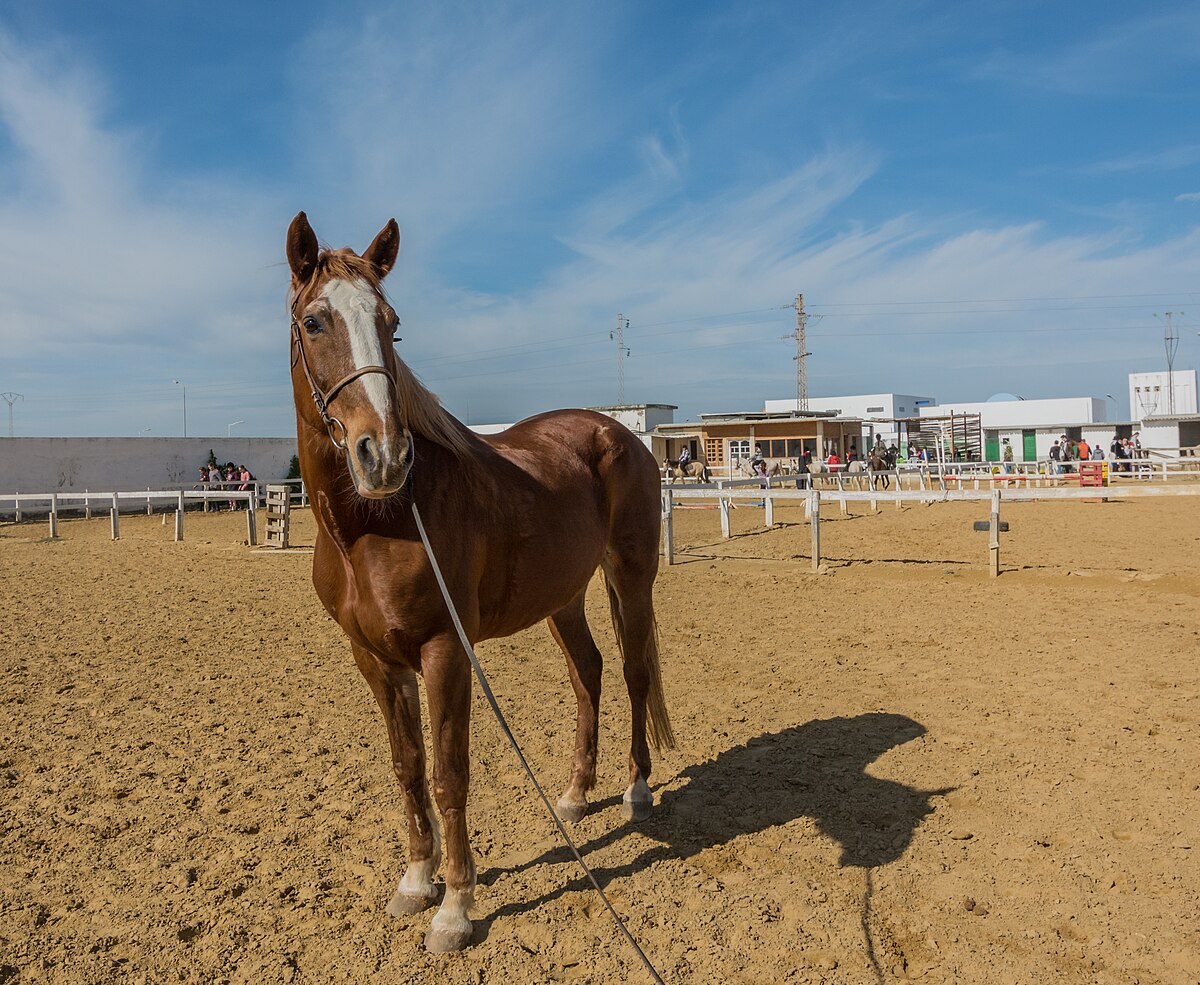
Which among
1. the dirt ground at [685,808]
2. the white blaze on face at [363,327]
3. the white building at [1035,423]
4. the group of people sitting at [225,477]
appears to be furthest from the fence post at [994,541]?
the white building at [1035,423]

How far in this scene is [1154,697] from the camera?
15.9ft

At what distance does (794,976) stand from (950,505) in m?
20.9

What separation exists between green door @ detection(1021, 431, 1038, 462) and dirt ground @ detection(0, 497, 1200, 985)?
162 feet

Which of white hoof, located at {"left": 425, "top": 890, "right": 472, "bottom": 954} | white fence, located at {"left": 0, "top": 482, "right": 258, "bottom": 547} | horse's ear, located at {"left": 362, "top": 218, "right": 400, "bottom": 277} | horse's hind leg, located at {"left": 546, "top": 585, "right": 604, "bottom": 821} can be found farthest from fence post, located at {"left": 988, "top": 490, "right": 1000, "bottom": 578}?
white fence, located at {"left": 0, "top": 482, "right": 258, "bottom": 547}

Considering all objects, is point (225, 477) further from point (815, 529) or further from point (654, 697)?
point (654, 697)

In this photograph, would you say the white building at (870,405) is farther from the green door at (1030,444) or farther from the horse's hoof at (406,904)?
the horse's hoof at (406,904)

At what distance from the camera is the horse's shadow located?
333cm

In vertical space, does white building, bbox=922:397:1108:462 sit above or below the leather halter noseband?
above

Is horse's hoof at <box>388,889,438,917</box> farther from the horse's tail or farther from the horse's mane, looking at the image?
the horse's mane

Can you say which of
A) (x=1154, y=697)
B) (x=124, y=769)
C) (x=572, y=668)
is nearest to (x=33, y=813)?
(x=124, y=769)

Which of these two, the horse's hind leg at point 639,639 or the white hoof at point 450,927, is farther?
the horse's hind leg at point 639,639

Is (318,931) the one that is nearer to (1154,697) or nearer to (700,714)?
(700,714)

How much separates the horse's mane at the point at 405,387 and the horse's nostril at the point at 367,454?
0.69 ft

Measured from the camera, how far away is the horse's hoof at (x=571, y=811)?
373cm
